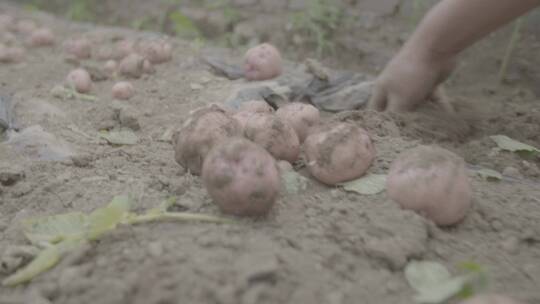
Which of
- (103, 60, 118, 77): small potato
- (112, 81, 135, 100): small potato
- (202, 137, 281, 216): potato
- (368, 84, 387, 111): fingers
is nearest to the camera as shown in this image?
(202, 137, 281, 216): potato

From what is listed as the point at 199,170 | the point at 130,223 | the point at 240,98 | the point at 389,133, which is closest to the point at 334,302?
the point at 130,223

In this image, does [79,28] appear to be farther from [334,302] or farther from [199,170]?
[334,302]

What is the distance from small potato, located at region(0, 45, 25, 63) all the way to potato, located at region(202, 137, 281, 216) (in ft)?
9.83

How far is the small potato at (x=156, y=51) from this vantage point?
145 inches

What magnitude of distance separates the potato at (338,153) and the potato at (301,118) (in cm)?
30

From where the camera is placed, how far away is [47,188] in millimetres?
1816

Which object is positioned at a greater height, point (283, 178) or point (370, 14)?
point (370, 14)

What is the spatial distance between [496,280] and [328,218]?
455 millimetres

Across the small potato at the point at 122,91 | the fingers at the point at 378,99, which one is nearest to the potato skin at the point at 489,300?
the fingers at the point at 378,99

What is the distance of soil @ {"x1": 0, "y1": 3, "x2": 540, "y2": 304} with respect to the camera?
1186 mm

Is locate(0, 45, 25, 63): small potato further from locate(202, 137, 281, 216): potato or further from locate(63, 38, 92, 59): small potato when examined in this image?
locate(202, 137, 281, 216): potato

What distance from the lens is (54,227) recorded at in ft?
4.87

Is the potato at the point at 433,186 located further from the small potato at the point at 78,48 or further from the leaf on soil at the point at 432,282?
the small potato at the point at 78,48

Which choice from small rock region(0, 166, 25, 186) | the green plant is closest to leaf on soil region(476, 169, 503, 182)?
small rock region(0, 166, 25, 186)
